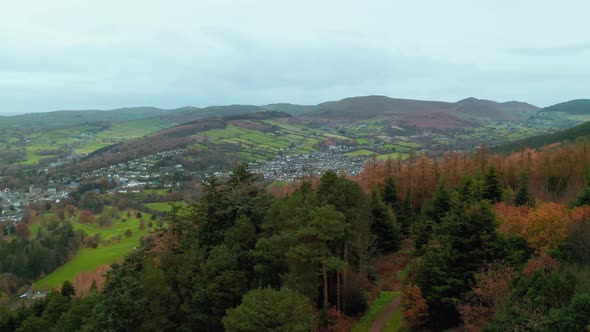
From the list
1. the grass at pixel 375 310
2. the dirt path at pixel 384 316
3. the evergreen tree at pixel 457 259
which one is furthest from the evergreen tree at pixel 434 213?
the evergreen tree at pixel 457 259

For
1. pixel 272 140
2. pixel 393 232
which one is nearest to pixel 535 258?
pixel 393 232

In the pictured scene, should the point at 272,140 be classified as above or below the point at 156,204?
above

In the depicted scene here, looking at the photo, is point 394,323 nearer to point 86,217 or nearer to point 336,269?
point 336,269

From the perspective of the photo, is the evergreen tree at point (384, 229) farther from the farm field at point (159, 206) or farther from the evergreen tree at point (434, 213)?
the farm field at point (159, 206)

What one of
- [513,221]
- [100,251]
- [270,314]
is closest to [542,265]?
[513,221]

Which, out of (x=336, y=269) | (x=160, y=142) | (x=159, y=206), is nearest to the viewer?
(x=336, y=269)

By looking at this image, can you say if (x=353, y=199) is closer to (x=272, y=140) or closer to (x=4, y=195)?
(x=4, y=195)
